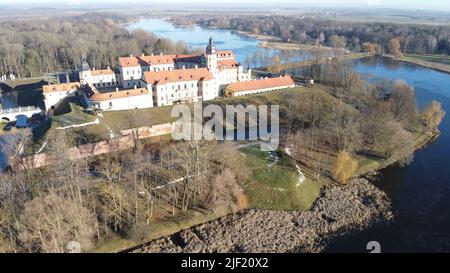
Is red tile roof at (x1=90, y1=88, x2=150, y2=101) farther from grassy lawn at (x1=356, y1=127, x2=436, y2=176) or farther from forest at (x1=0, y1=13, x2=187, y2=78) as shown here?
forest at (x1=0, y1=13, x2=187, y2=78)

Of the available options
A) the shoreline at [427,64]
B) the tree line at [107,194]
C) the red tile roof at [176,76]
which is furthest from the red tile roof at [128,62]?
the shoreline at [427,64]

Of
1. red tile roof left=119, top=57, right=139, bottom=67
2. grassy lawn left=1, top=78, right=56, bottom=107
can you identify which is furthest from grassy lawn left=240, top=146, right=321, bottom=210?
grassy lawn left=1, top=78, right=56, bottom=107

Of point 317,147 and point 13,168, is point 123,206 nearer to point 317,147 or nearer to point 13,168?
point 13,168

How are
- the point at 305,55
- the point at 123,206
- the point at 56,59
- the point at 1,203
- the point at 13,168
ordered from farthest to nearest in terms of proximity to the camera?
the point at 305,55
the point at 56,59
the point at 13,168
the point at 123,206
the point at 1,203

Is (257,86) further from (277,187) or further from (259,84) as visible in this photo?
(277,187)

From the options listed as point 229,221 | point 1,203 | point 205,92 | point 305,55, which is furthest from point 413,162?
point 305,55

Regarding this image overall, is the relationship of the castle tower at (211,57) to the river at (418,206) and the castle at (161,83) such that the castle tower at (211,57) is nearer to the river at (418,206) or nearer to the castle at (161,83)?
the castle at (161,83)
